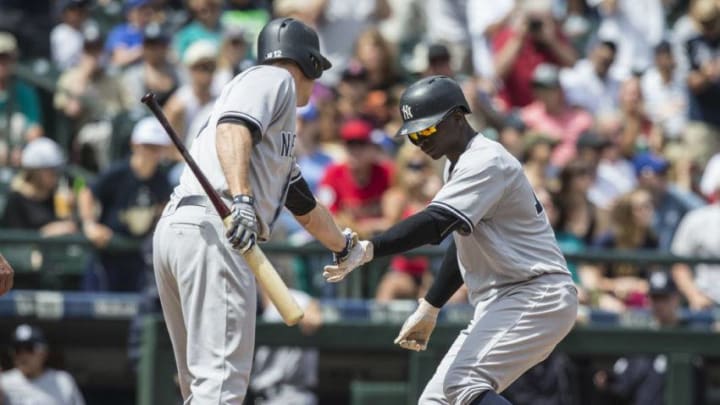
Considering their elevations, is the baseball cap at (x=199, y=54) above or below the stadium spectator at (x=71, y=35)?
below

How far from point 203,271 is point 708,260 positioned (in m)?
5.26

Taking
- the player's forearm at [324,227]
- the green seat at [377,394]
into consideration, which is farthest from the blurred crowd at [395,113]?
the player's forearm at [324,227]

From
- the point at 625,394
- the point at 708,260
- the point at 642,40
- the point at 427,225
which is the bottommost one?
the point at 625,394

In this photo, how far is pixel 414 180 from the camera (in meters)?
10.5

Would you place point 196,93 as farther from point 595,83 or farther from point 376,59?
point 595,83

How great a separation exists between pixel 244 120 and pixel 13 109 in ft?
20.2

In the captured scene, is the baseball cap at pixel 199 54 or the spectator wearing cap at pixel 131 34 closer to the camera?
the baseball cap at pixel 199 54

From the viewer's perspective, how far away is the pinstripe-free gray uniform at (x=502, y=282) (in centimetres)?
629

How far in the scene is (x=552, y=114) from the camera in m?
12.4

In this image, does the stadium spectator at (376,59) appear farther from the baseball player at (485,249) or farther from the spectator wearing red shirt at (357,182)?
the baseball player at (485,249)

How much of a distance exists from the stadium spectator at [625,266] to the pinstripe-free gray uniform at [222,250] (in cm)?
509

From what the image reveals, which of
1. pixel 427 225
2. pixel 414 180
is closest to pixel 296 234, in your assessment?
pixel 414 180

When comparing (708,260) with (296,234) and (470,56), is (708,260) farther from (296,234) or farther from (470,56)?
(470,56)

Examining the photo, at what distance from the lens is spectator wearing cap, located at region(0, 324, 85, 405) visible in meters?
9.70
